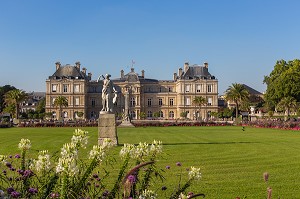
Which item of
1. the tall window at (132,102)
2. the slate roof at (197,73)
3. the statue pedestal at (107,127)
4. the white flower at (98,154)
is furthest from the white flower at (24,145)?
the tall window at (132,102)

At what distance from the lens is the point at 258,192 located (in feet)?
28.0

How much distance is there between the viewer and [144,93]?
4144 inches

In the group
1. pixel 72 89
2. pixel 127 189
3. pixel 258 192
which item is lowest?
pixel 258 192

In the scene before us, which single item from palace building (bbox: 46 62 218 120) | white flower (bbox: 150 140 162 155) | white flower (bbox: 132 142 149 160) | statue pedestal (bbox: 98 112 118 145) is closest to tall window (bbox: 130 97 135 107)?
palace building (bbox: 46 62 218 120)

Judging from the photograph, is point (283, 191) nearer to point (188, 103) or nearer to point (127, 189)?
point (127, 189)

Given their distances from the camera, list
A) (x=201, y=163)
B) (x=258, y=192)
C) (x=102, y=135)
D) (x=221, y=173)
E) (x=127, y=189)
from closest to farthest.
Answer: (x=127, y=189) → (x=258, y=192) → (x=221, y=173) → (x=201, y=163) → (x=102, y=135)

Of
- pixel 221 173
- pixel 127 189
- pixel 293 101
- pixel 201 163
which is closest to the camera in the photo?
pixel 127 189

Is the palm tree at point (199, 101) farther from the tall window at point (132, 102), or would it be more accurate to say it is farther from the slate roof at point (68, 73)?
the slate roof at point (68, 73)

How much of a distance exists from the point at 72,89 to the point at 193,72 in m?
31.1

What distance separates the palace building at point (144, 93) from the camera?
326 feet

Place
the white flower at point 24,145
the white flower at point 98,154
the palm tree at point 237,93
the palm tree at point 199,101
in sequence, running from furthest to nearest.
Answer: the palm tree at point 199,101 < the palm tree at point 237,93 < the white flower at point 24,145 < the white flower at point 98,154

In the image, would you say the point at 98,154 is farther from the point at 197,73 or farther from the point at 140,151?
the point at 197,73

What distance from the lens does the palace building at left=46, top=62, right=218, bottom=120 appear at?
99.3 meters

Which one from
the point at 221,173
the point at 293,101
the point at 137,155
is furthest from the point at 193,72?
the point at 137,155
